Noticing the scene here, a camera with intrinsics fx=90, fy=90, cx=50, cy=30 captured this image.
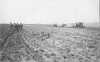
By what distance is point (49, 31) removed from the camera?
4.48 feet

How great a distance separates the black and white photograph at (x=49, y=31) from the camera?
48.8 inches

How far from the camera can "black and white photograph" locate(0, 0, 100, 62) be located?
124cm

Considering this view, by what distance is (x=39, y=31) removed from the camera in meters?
1.35
